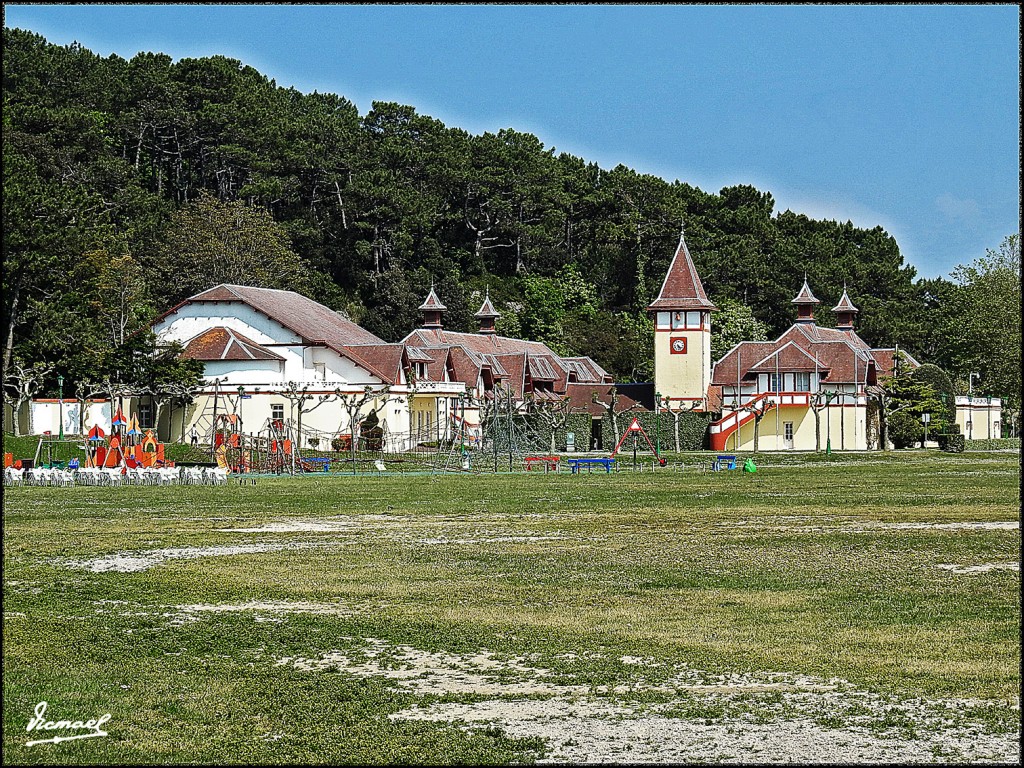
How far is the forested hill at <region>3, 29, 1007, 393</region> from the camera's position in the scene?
283ft

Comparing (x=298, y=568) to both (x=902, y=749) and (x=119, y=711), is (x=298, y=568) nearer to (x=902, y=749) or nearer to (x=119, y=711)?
(x=119, y=711)

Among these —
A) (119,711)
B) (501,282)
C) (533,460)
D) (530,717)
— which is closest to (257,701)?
(119,711)

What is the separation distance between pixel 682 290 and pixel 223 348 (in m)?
27.8

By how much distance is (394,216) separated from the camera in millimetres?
98875

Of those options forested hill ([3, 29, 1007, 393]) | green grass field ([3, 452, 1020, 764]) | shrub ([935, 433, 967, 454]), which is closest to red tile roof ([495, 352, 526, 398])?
forested hill ([3, 29, 1007, 393])

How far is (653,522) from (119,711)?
54.3 feet

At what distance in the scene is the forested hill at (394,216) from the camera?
86.1 metres

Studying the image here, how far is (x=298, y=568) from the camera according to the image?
712 inches

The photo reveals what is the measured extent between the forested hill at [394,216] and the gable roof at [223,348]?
45.5ft

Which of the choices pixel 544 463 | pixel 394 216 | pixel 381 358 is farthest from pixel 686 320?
pixel 544 463

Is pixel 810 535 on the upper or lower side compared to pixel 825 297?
lower

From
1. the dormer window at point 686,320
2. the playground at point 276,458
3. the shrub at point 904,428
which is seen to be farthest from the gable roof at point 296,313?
the shrub at point 904,428

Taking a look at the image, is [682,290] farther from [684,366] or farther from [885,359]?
[885,359]

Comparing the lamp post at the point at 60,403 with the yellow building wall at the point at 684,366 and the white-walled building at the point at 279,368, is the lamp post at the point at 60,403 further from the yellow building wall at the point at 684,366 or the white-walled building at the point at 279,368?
the yellow building wall at the point at 684,366
